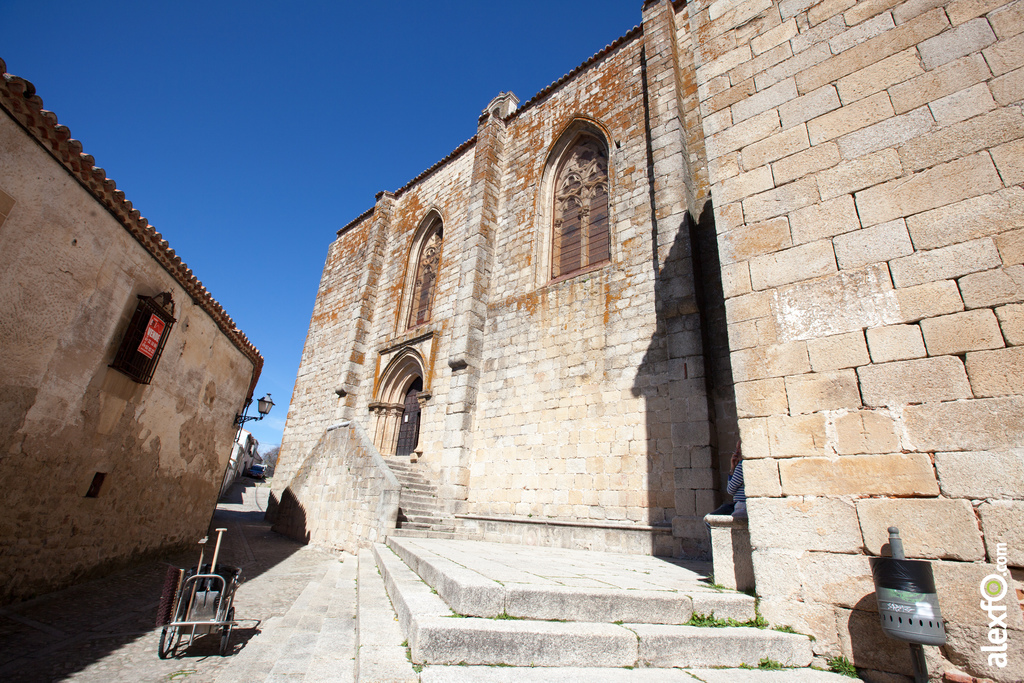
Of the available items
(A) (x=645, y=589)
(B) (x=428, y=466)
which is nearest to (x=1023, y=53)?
(A) (x=645, y=589)

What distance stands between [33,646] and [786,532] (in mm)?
5586

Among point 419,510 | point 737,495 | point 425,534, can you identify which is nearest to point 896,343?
point 737,495

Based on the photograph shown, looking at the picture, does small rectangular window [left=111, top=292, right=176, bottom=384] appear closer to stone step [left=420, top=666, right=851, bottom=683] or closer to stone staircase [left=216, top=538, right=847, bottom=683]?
stone staircase [left=216, top=538, right=847, bottom=683]

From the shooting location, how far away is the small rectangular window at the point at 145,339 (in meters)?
5.86

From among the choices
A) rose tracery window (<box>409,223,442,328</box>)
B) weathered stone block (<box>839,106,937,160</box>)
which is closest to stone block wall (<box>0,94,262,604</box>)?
rose tracery window (<box>409,223,442,328</box>)

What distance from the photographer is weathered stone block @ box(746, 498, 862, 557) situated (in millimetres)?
2441

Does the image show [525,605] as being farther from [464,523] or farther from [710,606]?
[464,523]

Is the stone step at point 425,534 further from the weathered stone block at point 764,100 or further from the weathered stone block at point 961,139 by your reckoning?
the weathered stone block at point 961,139

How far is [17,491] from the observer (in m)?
4.50

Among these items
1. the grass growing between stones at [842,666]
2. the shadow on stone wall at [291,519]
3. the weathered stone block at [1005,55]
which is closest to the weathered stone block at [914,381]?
the grass growing between stones at [842,666]

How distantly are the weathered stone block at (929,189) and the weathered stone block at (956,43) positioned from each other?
0.75m

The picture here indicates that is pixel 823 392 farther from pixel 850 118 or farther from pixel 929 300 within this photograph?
pixel 850 118

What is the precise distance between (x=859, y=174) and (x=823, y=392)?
1.48 metres

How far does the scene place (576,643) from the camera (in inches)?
77.9
